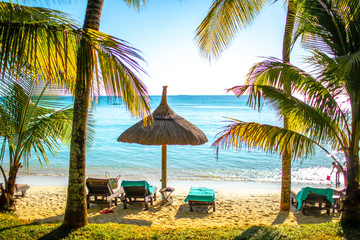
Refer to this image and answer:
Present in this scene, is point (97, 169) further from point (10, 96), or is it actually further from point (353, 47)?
point (353, 47)

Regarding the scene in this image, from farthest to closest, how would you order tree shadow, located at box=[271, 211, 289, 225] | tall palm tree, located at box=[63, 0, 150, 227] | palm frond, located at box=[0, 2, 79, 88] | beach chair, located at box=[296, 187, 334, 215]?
beach chair, located at box=[296, 187, 334, 215] → tree shadow, located at box=[271, 211, 289, 225] → tall palm tree, located at box=[63, 0, 150, 227] → palm frond, located at box=[0, 2, 79, 88]

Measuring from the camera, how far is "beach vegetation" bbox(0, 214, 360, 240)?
422cm

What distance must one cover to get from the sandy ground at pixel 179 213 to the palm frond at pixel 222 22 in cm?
357

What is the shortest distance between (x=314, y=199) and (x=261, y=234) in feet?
9.52

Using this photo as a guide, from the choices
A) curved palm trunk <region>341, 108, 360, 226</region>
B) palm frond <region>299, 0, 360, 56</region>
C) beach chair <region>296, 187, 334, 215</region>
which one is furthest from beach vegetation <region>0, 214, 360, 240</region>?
palm frond <region>299, 0, 360, 56</region>

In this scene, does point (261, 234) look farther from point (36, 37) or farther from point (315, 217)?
point (36, 37)

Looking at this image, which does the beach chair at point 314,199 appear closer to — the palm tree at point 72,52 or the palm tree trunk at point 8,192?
the palm tree at point 72,52

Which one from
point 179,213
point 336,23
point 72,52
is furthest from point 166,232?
point 336,23

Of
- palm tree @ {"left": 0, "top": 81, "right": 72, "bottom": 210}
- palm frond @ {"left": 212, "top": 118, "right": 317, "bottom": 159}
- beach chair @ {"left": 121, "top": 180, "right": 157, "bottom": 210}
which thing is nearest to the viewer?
palm frond @ {"left": 212, "top": 118, "right": 317, "bottom": 159}

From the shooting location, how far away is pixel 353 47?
4.67 metres

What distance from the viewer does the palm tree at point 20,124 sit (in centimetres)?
532

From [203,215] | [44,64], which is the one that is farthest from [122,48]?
[203,215]

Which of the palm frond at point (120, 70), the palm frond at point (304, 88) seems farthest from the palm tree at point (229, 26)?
the palm frond at point (120, 70)

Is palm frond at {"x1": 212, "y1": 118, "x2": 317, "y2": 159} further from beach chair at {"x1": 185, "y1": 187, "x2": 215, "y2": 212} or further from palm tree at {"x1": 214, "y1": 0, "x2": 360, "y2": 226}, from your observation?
beach chair at {"x1": 185, "y1": 187, "x2": 215, "y2": 212}
